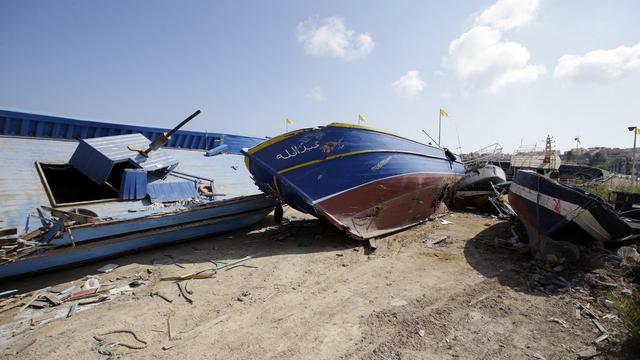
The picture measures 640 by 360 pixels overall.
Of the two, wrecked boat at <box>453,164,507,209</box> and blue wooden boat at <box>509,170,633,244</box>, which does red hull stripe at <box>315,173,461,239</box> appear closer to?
blue wooden boat at <box>509,170,633,244</box>

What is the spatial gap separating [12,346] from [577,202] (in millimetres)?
7738

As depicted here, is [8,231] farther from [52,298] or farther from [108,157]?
[108,157]

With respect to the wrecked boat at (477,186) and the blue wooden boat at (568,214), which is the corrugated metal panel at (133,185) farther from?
the wrecked boat at (477,186)

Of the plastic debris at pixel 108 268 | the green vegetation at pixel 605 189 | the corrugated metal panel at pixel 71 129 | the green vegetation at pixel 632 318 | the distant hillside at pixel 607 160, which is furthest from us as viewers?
the distant hillside at pixel 607 160

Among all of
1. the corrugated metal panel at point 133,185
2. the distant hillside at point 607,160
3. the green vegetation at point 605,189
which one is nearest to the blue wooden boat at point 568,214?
the green vegetation at point 605,189

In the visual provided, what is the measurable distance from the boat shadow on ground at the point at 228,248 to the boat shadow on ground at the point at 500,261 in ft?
7.57

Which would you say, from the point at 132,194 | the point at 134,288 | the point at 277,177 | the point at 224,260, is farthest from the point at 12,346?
the point at 277,177

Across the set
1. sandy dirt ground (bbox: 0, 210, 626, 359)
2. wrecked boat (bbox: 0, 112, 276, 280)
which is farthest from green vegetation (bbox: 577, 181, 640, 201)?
wrecked boat (bbox: 0, 112, 276, 280)

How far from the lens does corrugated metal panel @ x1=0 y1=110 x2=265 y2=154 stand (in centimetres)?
734

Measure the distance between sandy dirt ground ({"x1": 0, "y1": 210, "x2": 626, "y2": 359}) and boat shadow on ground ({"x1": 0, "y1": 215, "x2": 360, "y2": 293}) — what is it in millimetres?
48

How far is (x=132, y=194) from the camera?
6879 mm

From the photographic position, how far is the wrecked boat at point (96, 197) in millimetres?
4816

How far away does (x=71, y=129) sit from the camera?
8328 mm

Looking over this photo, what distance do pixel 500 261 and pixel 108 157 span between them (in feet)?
26.5
